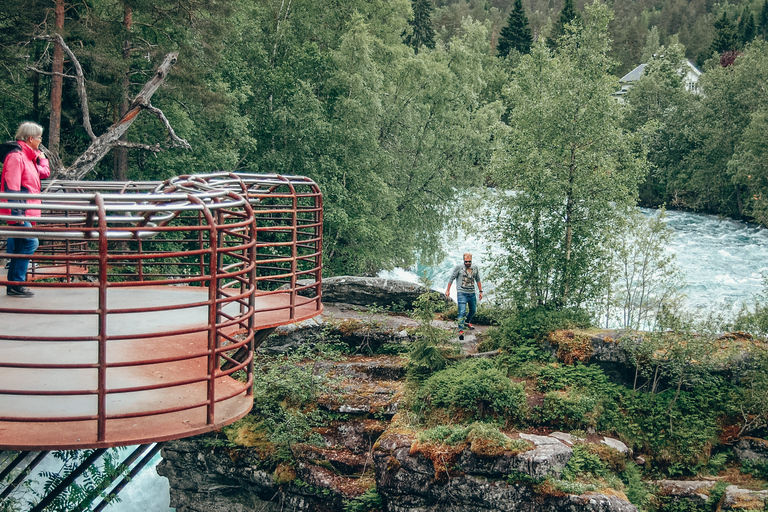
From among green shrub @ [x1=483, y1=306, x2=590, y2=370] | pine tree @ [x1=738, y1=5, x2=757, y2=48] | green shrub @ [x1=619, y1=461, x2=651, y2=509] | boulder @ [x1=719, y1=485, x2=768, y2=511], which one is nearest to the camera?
boulder @ [x1=719, y1=485, x2=768, y2=511]

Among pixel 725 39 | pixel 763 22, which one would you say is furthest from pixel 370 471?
pixel 763 22

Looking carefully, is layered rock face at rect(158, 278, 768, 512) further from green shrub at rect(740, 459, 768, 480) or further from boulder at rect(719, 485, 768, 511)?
green shrub at rect(740, 459, 768, 480)

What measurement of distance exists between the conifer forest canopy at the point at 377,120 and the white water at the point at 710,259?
1727 mm

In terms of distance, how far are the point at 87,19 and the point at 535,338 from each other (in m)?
16.1

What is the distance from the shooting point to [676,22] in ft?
364

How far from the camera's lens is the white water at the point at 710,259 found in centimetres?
2709

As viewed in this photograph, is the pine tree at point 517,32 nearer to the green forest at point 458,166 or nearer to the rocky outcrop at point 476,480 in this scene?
the green forest at point 458,166

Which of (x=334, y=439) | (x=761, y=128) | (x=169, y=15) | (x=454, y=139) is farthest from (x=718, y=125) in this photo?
Result: (x=334, y=439)

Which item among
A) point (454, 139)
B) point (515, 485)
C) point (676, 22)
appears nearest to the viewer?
point (515, 485)

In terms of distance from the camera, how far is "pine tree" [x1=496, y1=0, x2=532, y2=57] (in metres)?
70.2

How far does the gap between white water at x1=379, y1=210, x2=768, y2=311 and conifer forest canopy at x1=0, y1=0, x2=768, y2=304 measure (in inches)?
68.0

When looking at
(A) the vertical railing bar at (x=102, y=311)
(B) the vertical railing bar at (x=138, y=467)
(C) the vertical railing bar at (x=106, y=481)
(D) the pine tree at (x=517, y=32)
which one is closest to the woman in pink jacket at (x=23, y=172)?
(C) the vertical railing bar at (x=106, y=481)

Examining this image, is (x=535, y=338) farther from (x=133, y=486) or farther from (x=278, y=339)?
(x=133, y=486)

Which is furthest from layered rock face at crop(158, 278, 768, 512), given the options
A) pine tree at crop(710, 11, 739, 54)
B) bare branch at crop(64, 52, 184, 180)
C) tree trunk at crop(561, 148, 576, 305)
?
pine tree at crop(710, 11, 739, 54)
